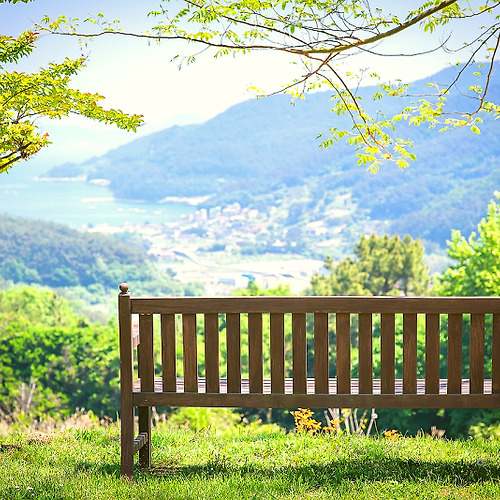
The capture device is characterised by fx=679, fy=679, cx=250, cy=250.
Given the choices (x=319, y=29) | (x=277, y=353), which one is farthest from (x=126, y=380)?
(x=319, y=29)

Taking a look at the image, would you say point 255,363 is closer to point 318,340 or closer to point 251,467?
point 318,340

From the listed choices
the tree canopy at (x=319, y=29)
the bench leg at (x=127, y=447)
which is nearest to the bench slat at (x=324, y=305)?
the bench leg at (x=127, y=447)

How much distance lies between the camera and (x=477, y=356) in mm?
3402

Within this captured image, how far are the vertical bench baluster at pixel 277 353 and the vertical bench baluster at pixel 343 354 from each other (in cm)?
28

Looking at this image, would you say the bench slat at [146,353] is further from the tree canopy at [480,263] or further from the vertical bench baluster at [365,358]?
the tree canopy at [480,263]

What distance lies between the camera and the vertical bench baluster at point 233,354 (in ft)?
11.3

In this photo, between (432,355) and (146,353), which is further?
(146,353)

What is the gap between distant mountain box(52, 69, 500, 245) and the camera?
7581cm

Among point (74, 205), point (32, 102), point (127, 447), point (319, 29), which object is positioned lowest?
point (127, 447)

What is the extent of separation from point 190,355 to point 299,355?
560mm

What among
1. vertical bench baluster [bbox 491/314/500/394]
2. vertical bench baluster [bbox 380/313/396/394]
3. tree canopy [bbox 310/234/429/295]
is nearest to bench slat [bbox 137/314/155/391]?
vertical bench baluster [bbox 380/313/396/394]

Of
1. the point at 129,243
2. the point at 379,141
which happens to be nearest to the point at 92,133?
the point at 129,243

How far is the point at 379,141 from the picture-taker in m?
4.59

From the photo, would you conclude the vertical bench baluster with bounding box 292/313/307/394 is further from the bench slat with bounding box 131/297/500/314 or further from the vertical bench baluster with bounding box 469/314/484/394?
the vertical bench baluster with bounding box 469/314/484/394
